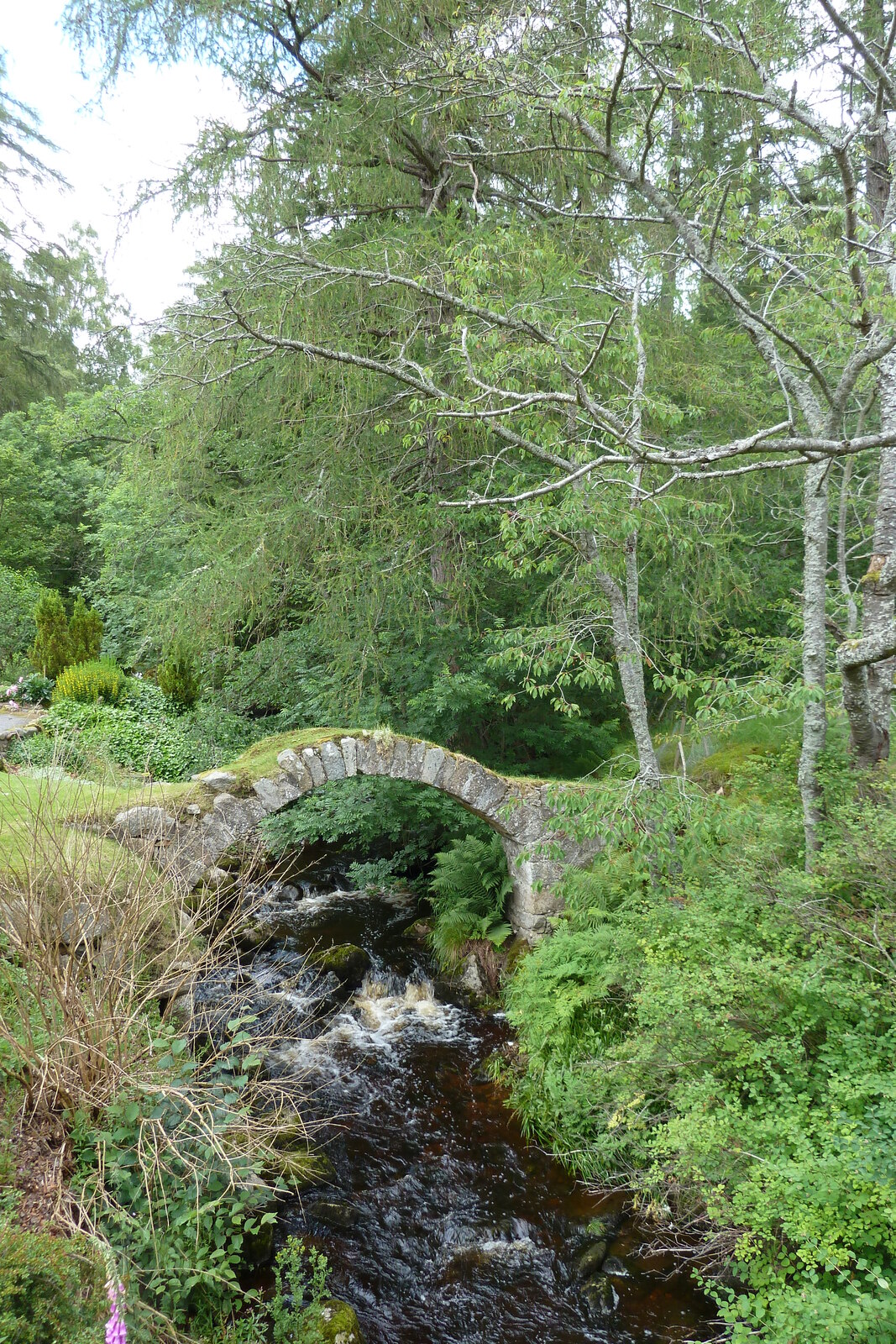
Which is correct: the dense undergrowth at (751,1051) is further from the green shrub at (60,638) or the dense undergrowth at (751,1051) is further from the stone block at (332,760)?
the green shrub at (60,638)

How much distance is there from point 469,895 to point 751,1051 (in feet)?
15.0

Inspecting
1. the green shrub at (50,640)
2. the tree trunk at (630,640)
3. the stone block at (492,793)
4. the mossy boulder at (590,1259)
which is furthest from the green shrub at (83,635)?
the mossy boulder at (590,1259)

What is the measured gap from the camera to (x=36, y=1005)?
3.78m

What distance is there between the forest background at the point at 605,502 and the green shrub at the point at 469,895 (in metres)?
0.98

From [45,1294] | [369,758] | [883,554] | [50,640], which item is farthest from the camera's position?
[50,640]

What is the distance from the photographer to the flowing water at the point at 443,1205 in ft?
13.7

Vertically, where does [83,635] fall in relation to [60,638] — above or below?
above

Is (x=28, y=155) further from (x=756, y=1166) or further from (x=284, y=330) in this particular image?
(x=756, y=1166)

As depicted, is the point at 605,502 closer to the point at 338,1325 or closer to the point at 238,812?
the point at 238,812

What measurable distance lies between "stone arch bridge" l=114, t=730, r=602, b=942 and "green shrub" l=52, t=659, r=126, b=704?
18.8 feet

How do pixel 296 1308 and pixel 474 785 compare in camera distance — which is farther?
pixel 474 785

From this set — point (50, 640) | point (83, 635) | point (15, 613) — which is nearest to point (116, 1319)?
point (50, 640)

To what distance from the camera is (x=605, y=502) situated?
5.30m

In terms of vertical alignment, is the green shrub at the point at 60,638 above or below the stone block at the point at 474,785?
above
